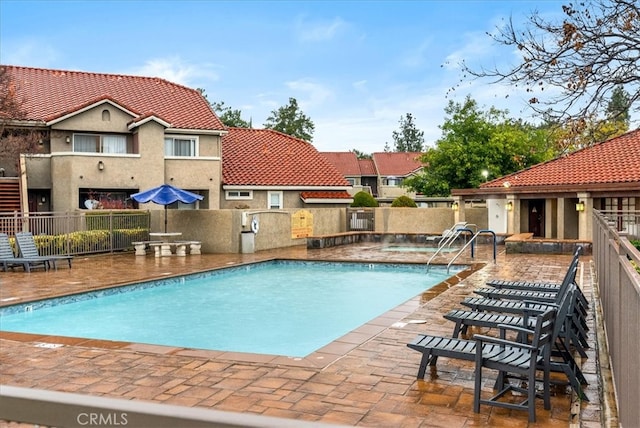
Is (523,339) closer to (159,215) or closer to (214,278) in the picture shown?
(214,278)

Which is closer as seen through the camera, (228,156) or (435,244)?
(435,244)

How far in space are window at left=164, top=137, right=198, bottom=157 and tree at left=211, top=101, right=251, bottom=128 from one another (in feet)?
102

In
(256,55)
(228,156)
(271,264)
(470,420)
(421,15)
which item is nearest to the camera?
(470,420)

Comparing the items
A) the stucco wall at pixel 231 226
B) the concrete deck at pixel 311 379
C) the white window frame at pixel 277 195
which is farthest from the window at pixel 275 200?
the concrete deck at pixel 311 379

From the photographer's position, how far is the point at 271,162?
33.0 meters

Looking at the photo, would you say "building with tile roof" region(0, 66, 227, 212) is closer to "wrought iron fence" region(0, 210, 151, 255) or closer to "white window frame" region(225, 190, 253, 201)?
"white window frame" region(225, 190, 253, 201)

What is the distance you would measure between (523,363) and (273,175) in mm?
27264

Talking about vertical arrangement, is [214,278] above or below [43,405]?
below

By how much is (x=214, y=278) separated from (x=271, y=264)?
3.61 metres

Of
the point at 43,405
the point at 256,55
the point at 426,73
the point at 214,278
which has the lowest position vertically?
the point at 214,278

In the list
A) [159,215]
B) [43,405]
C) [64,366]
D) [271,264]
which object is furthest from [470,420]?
[159,215]

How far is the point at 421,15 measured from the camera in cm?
1780

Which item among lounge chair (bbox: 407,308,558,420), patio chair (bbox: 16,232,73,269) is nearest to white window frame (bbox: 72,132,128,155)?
patio chair (bbox: 16,232,73,269)

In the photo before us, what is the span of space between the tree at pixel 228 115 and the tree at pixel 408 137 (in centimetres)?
4734
